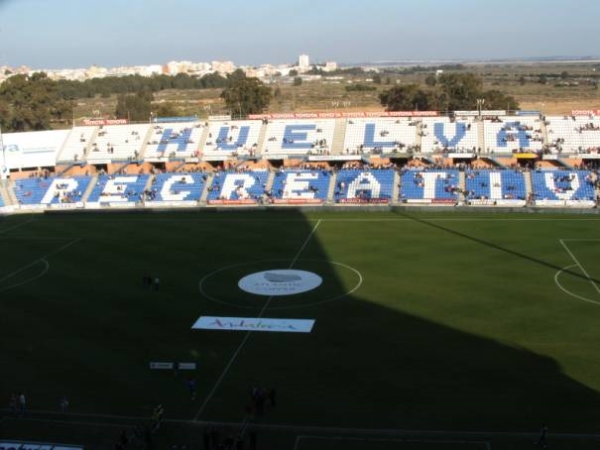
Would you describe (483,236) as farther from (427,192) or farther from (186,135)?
(186,135)

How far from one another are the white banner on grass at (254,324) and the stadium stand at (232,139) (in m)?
41.8

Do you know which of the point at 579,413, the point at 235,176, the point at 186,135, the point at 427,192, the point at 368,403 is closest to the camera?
the point at 579,413

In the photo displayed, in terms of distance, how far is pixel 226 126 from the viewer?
255 ft

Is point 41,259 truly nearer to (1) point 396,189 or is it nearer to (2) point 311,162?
(1) point 396,189

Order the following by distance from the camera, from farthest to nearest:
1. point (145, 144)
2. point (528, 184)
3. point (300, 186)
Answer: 1. point (145, 144)
2. point (300, 186)
3. point (528, 184)

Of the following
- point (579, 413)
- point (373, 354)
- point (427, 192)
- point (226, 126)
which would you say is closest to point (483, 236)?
point (427, 192)

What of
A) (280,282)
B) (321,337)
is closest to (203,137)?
(280,282)

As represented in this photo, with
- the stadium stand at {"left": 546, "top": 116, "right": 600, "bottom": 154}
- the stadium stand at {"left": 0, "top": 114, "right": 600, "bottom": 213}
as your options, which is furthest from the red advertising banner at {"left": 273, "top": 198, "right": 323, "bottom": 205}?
the stadium stand at {"left": 546, "top": 116, "right": 600, "bottom": 154}

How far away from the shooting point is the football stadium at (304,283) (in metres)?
23.8

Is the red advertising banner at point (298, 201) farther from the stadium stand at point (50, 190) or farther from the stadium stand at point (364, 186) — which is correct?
the stadium stand at point (50, 190)

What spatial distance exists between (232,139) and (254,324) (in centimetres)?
4597

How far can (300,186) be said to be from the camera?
6544 centimetres

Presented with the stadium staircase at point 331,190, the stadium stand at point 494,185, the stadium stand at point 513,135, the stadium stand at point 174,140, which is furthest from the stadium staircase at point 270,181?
the stadium stand at point 513,135

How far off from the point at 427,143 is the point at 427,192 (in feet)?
36.6
